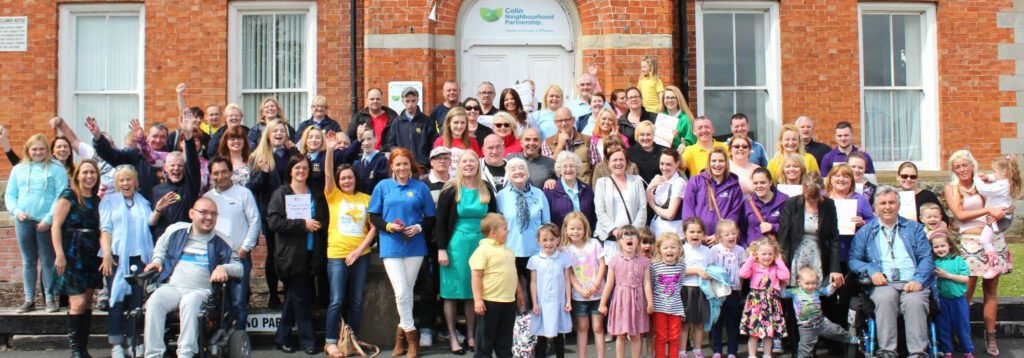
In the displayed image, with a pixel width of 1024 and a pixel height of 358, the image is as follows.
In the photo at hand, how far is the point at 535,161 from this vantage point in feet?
26.9

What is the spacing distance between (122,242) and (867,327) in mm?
6333

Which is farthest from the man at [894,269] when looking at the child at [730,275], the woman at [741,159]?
the woman at [741,159]

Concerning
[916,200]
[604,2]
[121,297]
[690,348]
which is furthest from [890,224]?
[121,297]

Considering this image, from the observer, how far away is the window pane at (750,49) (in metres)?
12.9

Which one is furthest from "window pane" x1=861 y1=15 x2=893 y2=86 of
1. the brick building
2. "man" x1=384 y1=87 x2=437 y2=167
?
"man" x1=384 y1=87 x2=437 y2=167

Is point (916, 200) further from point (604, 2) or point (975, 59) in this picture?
point (975, 59)

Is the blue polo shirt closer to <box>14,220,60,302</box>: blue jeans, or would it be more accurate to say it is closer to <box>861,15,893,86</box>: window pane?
<box>14,220,60,302</box>: blue jeans

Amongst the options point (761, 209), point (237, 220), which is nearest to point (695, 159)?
point (761, 209)

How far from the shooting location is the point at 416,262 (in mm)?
7699

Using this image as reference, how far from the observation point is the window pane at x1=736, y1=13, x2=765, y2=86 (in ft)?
42.5

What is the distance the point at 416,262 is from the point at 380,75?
455 centimetres

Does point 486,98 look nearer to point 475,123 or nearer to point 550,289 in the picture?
point 475,123

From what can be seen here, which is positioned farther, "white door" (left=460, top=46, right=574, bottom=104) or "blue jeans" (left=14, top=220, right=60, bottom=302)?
"white door" (left=460, top=46, right=574, bottom=104)

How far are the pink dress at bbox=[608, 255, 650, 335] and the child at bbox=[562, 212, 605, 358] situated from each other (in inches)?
4.6
